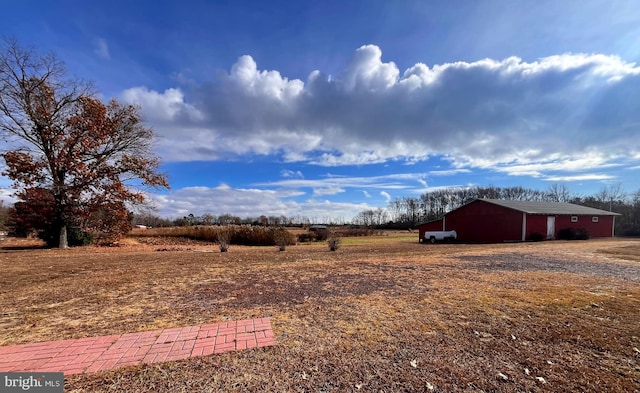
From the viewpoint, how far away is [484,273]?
292 inches

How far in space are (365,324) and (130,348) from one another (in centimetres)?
257

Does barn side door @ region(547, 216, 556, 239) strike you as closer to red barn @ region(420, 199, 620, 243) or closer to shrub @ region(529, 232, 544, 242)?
red barn @ region(420, 199, 620, 243)

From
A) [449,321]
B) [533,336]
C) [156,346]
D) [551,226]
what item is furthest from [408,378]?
[551,226]

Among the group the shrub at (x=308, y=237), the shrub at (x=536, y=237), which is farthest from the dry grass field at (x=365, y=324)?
the shrub at (x=308, y=237)

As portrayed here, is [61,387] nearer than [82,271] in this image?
Yes

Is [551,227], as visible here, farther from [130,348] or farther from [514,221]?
[130,348]

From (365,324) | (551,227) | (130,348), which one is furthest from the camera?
(551,227)

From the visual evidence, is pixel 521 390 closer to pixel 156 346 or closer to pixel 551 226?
pixel 156 346

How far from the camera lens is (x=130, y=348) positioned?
3029mm

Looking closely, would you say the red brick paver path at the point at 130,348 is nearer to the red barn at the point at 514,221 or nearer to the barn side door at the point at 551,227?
the red barn at the point at 514,221

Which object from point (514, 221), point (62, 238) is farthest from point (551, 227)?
point (62, 238)

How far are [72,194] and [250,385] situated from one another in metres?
17.2

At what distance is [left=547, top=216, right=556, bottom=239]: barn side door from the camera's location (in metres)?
24.6

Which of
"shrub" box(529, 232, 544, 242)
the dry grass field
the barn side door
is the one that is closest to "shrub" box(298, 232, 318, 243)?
"shrub" box(529, 232, 544, 242)
